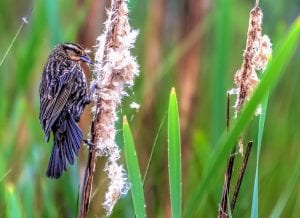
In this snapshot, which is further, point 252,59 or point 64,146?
point 64,146

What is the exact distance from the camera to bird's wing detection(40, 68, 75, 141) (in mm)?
1936

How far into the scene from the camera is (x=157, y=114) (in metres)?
3.31

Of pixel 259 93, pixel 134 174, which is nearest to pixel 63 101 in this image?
pixel 134 174

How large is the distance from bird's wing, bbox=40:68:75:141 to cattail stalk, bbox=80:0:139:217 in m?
0.28

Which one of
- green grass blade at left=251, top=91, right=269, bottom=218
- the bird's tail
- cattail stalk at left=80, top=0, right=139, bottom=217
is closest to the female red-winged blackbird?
the bird's tail

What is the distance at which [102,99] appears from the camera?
163 cm

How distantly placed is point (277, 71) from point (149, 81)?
2.06m

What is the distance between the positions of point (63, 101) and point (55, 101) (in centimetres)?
3

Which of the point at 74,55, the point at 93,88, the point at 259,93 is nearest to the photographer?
the point at 259,93

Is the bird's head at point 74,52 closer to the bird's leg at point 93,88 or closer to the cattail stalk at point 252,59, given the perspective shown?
the bird's leg at point 93,88

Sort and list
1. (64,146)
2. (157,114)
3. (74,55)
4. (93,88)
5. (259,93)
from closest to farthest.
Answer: (259,93) → (93,88) → (64,146) → (74,55) → (157,114)

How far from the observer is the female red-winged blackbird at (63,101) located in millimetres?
1886

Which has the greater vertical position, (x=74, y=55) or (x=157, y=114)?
(x=157, y=114)

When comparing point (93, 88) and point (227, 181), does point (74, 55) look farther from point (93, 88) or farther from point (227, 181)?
point (227, 181)
